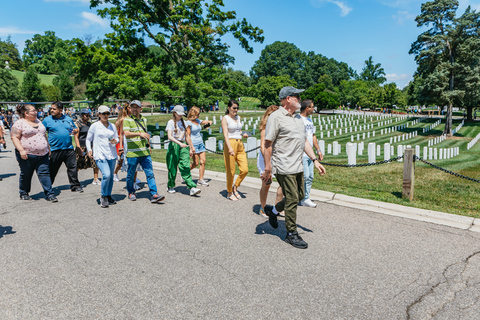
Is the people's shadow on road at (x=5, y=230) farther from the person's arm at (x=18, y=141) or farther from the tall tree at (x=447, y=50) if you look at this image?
the tall tree at (x=447, y=50)

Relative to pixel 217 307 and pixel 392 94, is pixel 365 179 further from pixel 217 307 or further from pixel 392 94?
pixel 392 94

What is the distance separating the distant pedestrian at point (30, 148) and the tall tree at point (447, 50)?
40055mm

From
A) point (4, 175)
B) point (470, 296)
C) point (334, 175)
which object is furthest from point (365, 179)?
point (4, 175)

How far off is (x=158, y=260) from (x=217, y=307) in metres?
1.20

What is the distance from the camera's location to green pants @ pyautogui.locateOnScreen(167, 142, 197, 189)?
6957 millimetres

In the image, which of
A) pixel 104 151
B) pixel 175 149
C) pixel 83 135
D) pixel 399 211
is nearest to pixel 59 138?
pixel 83 135

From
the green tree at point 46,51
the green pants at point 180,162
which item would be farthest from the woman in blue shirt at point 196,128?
the green tree at point 46,51

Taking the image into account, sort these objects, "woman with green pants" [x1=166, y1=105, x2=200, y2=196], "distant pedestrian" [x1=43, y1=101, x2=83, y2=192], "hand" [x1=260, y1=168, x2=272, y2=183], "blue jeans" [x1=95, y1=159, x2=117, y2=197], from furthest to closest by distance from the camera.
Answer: "distant pedestrian" [x1=43, y1=101, x2=83, y2=192] < "woman with green pants" [x1=166, y1=105, x2=200, y2=196] < "blue jeans" [x1=95, y1=159, x2=117, y2=197] < "hand" [x1=260, y1=168, x2=272, y2=183]

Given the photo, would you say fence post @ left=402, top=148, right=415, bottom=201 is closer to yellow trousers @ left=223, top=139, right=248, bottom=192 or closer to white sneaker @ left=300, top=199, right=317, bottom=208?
white sneaker @ left=300, top=199, right=317, bottom=208

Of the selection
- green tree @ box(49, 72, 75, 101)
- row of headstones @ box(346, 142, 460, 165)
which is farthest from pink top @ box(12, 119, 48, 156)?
green tree @ box(49, 72, 75, 101)

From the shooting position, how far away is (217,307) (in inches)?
118

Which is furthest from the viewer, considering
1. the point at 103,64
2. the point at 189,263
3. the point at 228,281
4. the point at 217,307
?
the point at 103,64

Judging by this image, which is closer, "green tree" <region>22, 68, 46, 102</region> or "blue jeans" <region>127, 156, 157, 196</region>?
"blue jeans" <region>127, 156, 157, 196</region>

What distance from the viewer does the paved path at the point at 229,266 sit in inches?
117
